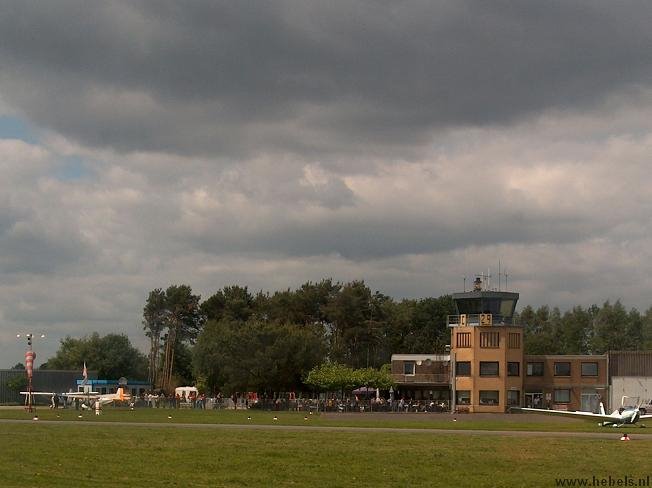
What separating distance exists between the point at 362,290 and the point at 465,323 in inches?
1614

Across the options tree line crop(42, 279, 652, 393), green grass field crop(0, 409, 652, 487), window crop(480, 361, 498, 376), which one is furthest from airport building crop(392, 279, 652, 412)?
green grass field crop(0, 409, 652, 487)

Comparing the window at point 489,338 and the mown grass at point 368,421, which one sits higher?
the window at point 489,338

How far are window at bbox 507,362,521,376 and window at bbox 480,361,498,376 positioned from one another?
5.68ft

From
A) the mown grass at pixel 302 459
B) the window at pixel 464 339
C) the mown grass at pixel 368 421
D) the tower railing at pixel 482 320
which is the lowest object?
the mown grass at pixel 368 421

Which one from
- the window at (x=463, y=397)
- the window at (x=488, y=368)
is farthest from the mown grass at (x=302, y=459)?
the window at (x=488, y=368)

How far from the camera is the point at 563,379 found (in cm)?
11644

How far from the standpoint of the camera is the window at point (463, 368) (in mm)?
112550

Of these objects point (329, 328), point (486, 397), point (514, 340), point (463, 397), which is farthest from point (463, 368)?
point (329, 328)

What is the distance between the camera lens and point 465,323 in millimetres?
114000

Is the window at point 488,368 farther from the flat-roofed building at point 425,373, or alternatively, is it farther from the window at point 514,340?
the flat-roofed building at point 425,373

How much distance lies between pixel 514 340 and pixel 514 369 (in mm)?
3313

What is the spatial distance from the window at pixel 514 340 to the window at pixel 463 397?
7.26 m

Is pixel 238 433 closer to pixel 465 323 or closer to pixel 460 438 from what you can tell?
pixel 460 438

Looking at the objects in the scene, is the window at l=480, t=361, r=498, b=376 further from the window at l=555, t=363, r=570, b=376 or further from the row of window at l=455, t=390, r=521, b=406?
the window at l=555, t=363, r=570, b=376
